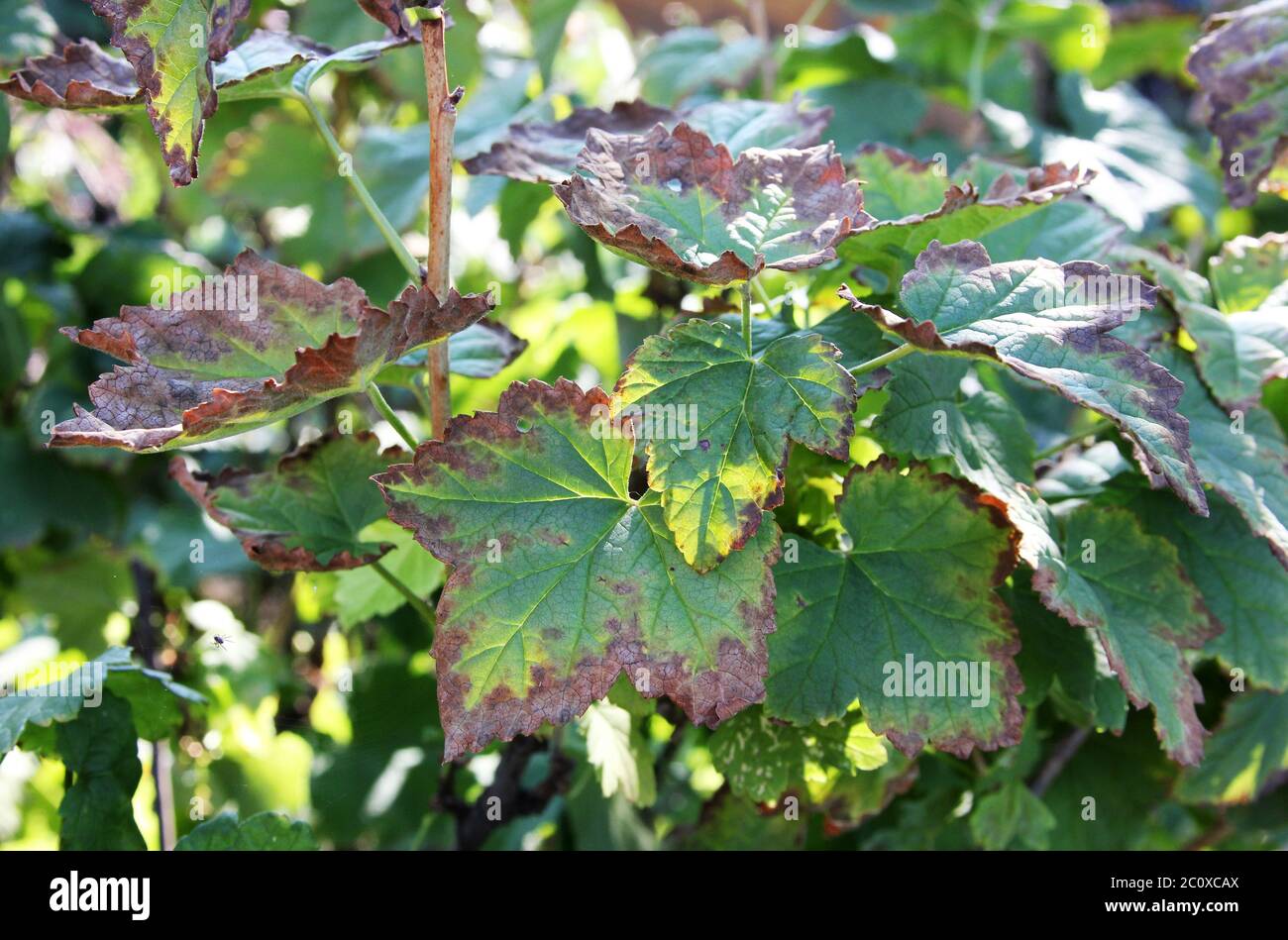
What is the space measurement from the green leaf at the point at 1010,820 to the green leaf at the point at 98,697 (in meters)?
0.61

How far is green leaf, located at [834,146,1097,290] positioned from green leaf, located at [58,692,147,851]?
0.63m

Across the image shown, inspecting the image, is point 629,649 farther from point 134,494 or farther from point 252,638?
point 134,494

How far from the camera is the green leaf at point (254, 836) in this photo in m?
0.77

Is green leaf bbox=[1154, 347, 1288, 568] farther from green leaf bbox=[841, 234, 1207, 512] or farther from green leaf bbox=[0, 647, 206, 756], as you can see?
green leaf bbox=[0, 647, 206, 756]

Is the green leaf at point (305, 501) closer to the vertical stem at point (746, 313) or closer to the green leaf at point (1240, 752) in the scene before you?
the vertical stem at point (746, 313)

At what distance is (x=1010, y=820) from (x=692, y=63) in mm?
1029

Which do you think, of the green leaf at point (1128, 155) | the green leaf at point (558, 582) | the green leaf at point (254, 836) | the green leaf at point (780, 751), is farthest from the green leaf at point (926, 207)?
the green leaf at point (254, 836)

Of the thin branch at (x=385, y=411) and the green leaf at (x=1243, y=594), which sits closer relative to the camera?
the thin branch at (x=385, y=411)

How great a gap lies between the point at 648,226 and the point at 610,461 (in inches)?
5.7
